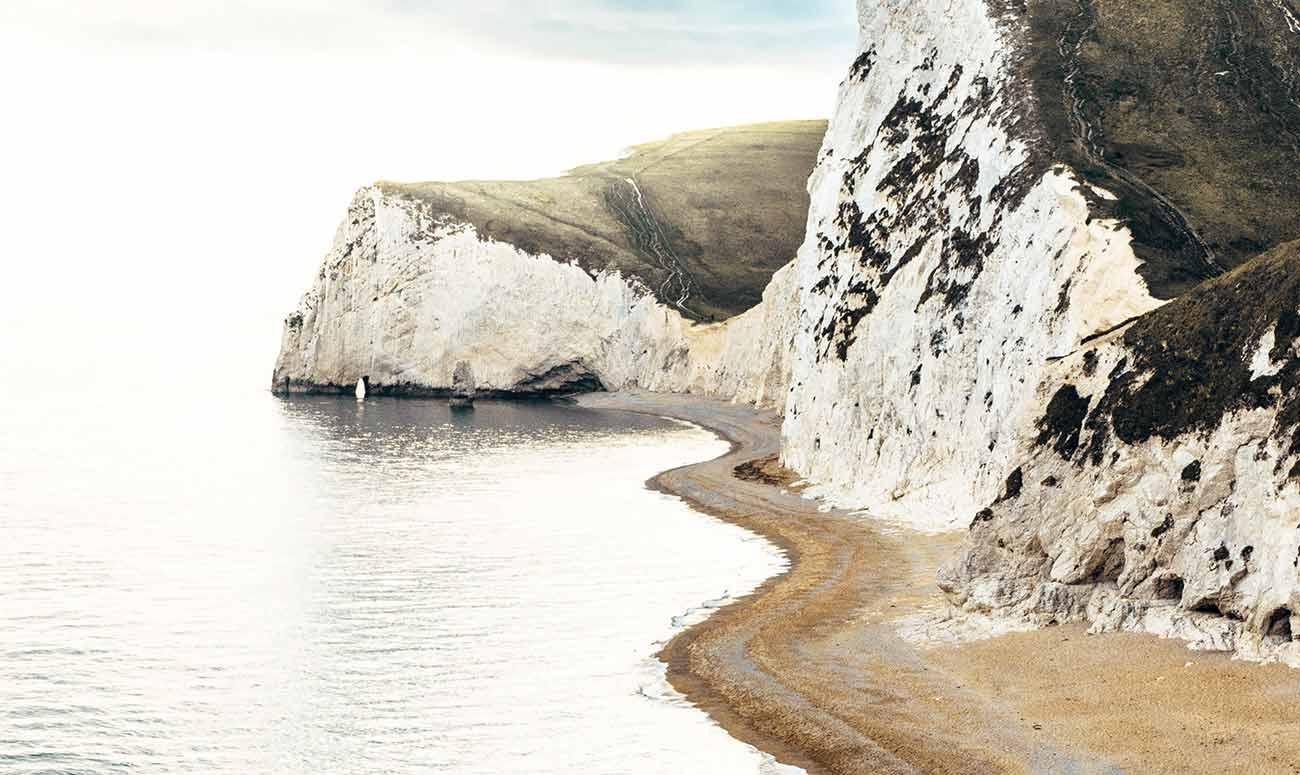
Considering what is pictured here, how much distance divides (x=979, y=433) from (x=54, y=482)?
49.5 meters

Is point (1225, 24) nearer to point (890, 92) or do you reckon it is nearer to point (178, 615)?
point (890, 92)

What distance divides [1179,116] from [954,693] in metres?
41.0

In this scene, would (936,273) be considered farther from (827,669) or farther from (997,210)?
(827,669)

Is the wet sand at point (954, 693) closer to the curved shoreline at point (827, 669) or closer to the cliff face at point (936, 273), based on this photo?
the curved shoreline at point (827, 669)

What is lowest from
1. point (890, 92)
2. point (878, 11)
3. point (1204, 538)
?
point (1204, 538)

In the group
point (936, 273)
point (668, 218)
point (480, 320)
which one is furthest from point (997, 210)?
point (668, 218)

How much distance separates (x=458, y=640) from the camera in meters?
34.1

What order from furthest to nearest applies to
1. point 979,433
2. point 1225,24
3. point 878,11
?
point 878,11, point 1225,24, point 979,433

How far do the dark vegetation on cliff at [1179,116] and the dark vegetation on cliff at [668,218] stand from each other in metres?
78.9

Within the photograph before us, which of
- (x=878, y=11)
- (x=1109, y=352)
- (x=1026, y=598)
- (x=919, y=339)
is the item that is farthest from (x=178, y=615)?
(x=878, y=11)

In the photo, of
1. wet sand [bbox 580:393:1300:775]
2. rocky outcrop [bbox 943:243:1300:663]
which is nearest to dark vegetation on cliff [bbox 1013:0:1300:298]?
rocky outcrop [bbox 943:243:1300:663]

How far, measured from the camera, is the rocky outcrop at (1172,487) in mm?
25922

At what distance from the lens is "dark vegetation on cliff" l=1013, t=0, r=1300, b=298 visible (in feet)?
157

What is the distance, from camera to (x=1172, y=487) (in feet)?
94.7
